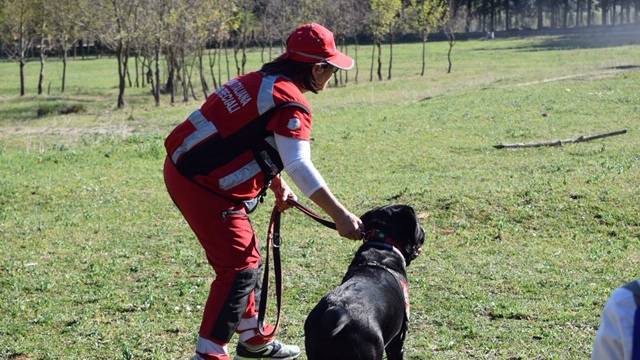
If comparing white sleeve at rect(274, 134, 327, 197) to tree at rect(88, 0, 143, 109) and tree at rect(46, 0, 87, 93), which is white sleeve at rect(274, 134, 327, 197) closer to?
tree at rect(88, 0, 143, 109)

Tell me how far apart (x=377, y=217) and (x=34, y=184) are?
33.2 feet

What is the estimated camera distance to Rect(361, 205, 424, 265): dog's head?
16.9ft

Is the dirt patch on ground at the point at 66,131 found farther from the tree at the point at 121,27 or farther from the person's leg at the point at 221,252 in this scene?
the person's leg at the point at 221,252

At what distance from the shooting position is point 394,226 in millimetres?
5180

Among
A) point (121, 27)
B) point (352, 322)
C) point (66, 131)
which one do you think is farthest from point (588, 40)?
point (352, 322)

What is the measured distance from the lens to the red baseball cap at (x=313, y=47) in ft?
16.1

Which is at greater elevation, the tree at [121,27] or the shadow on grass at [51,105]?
the tree at [121,27]

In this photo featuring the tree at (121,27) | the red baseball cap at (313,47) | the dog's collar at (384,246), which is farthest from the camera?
the tree at (121,27)

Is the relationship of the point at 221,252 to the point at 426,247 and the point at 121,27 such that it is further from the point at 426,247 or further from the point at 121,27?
the point at 121,27

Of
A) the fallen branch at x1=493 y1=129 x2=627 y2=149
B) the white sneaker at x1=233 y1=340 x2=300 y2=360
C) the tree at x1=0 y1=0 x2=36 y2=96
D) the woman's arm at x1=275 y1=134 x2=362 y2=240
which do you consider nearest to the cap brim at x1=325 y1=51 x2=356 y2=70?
the woman's arm at x1=275 y1=134 x2=362 y2=240

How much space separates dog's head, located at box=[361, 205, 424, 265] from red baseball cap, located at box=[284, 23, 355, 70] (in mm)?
939

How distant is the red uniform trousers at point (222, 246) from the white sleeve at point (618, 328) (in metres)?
3.60

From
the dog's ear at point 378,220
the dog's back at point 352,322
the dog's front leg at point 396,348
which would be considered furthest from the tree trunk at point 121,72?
the dog's back at point 352,322

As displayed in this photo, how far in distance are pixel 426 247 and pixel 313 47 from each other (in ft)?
15.7
